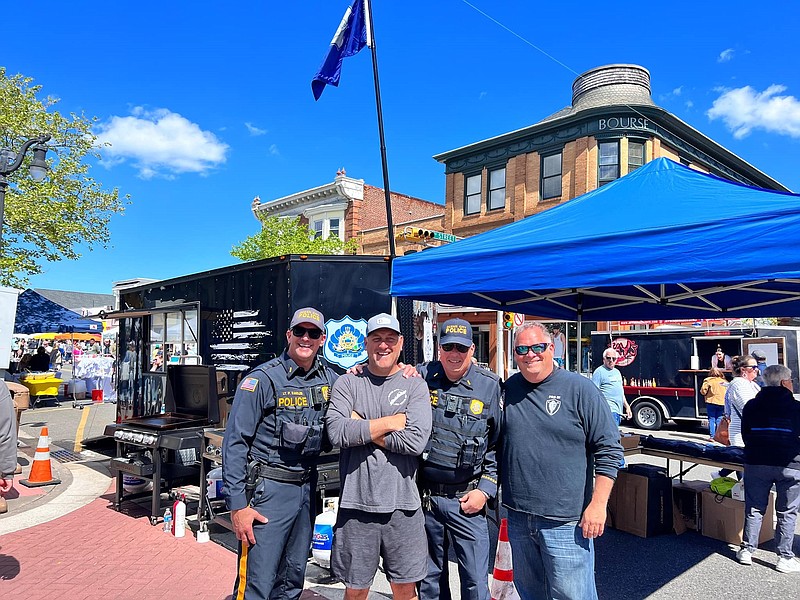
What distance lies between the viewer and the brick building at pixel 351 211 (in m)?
32.8

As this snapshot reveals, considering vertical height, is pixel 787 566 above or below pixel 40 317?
below

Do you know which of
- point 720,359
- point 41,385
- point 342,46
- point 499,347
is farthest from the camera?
point 499,347

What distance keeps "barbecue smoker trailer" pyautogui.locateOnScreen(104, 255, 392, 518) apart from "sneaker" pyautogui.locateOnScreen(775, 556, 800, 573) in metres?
4.04

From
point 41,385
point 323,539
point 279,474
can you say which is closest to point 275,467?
point 279,474

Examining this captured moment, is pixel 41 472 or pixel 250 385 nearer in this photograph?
pixel 250 385

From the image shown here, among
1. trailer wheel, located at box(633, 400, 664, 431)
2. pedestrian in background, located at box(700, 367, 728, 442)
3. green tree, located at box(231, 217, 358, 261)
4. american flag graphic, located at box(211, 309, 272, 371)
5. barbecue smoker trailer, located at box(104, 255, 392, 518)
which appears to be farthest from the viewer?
green tree, located at box(231, 217, 358, 261)

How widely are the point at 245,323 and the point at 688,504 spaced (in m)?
5.34

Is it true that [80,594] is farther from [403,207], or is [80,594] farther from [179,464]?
[403,207]

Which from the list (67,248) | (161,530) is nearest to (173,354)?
(161,530)

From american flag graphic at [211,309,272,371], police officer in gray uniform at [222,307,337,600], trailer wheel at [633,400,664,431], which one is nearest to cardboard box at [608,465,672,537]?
police officer in gray uniform at [222,307,337,600]

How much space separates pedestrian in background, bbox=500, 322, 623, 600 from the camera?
3051 millimetres

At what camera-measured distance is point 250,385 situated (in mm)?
3500

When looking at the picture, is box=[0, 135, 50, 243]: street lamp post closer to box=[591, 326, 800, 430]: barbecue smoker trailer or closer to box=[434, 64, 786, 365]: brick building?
box=[591, 326, 800, 430]: barbecue smoker trailer

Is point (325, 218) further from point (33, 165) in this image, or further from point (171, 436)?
point (171, 436)
